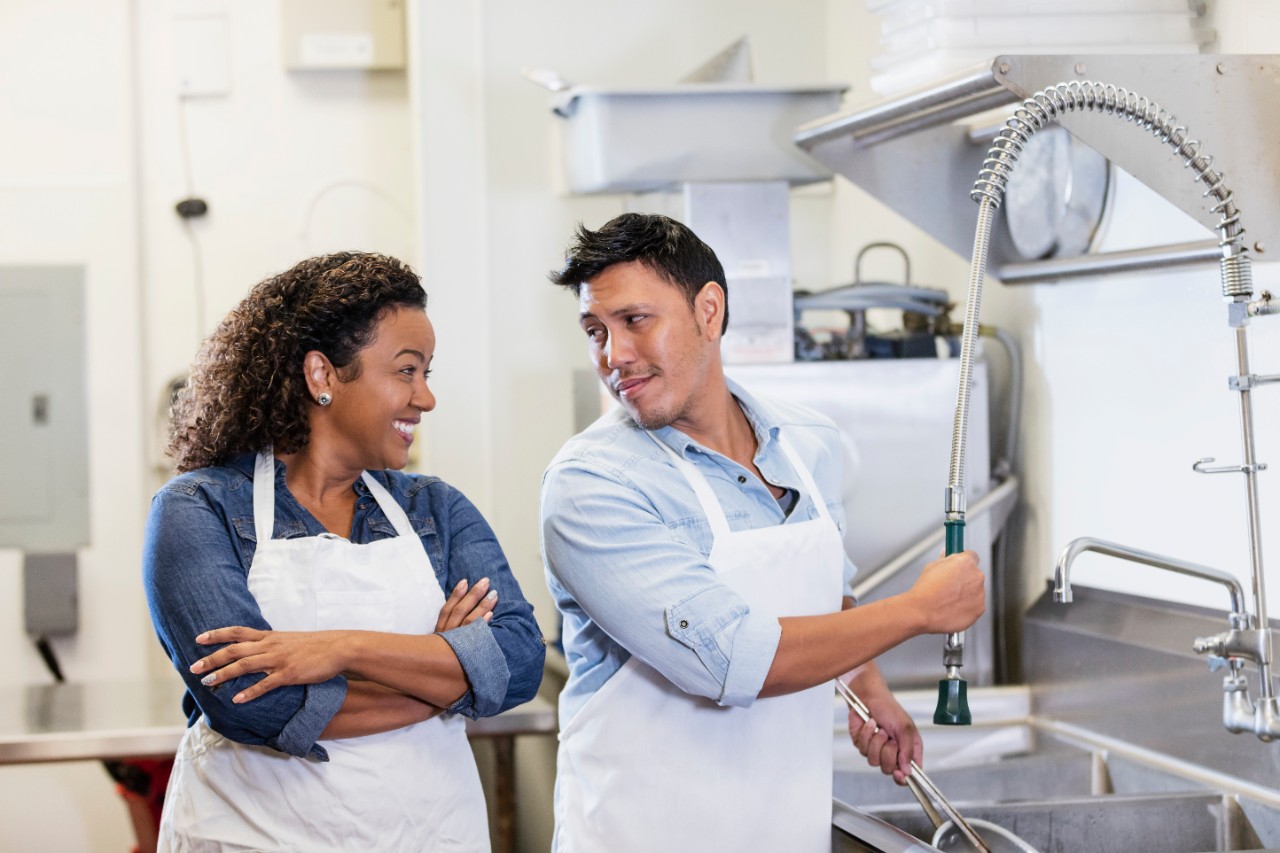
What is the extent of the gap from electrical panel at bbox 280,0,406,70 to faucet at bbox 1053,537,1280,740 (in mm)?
2472

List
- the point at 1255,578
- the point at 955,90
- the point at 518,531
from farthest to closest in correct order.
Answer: the point at 518,531, the point at 955,90, the point at 1255,578

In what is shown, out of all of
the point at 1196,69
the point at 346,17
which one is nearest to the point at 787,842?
the point at 1196,69

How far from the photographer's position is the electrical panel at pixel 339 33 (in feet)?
11.0

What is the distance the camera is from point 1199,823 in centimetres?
169

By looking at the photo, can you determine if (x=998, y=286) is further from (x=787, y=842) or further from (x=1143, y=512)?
(x=787, y=842)

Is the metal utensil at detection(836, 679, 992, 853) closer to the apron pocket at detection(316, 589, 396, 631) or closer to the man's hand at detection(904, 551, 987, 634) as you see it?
the man's hand at detection(904, 551, 987, 634)

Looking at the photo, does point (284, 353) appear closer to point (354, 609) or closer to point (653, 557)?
point (354, 609)

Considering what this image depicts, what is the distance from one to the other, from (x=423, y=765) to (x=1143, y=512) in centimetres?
114

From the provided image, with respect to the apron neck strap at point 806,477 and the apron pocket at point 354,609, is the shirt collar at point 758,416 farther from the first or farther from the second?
the apron pocket at point 354,609

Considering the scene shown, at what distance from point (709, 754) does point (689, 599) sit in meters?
0.23

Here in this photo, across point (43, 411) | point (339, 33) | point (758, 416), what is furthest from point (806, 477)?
point (43, 411)

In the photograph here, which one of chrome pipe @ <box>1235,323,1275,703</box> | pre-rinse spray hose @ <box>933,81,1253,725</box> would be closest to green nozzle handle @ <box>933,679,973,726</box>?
pre-rinse spray hose @ <box>933,81,1253,725</box>

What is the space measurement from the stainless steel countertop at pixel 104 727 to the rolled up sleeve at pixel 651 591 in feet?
3.16

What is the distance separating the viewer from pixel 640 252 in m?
1.46
